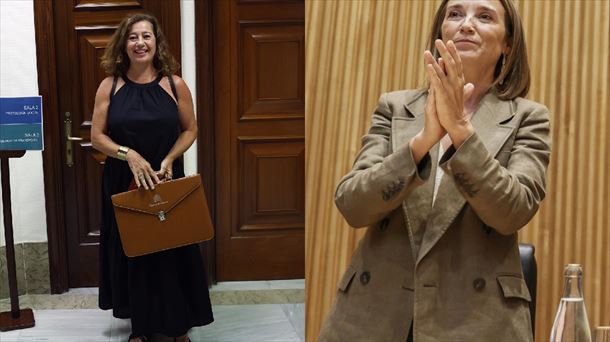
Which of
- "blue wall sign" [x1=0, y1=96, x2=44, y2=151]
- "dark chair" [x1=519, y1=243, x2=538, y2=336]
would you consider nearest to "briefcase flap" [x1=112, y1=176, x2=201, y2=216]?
"blue wall sign" [x1=0, y1=96, x2=44, y2=151]

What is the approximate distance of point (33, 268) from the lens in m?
4.74

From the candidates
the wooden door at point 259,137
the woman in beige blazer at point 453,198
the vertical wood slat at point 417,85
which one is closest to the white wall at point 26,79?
the wooden door at point 259,137

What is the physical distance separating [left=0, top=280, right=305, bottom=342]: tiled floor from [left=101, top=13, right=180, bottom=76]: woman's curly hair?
56.6 inches

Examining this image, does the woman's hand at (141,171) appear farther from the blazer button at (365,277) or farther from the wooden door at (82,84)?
the blazer button at (365,277)

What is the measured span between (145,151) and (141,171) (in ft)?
0.62

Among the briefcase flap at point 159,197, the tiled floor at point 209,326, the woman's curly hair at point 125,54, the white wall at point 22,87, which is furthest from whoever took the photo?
the white wall at point 22,87

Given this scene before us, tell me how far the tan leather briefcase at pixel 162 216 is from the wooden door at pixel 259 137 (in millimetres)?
1261

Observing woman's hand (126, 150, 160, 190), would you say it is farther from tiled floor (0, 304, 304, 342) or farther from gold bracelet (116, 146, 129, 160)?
tiled floor (0, 304, 304, 342)

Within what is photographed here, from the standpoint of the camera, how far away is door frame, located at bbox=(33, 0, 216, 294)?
14.9 ft

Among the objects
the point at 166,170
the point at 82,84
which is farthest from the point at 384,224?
the point at 82,84

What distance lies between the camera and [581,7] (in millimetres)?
2365

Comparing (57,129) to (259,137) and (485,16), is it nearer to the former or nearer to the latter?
(259,137)

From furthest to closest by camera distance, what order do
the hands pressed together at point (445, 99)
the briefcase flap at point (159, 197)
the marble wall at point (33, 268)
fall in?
the marble wall at point (33, 268)
the briefcase flap at point (159, 197)
the hands pressed together at point (445, 99)

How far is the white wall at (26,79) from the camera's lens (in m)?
4.53
